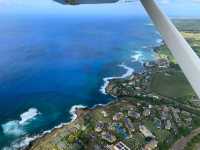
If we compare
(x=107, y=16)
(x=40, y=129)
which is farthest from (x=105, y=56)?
(x=107, y=16)

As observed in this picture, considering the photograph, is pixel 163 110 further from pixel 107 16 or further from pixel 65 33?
pixel 107 16

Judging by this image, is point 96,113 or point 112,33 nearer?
point 96,113

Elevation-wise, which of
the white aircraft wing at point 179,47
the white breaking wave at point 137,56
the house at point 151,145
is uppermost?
the white aircraft wing at point 179,47

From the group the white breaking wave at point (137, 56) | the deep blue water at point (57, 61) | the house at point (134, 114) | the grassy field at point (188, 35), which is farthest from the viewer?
the grassy field at point (188, 35)

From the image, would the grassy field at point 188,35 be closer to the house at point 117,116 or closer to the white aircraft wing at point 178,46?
the house at point 117,116

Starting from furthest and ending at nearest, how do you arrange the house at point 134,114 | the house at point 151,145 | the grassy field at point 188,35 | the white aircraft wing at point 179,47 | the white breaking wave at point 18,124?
the grassy field at point 188,35 → the house at point 134,114 → the white breaking wave at point 18,124 → the house at point 151,145 → the white aircraft wing at point 179,47

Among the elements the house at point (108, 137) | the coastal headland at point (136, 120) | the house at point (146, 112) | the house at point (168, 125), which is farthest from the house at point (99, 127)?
the house at point (168, 125)

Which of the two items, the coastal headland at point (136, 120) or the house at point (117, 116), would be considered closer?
the coastal headland at point (136, 120)

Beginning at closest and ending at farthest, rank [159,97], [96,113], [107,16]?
[96,113] → [159,97] → [107,16]

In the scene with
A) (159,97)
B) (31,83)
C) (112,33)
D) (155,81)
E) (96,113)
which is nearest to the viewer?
(96,113)
